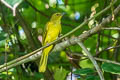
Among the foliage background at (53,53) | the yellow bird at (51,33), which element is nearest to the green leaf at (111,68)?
Result: the foliage background at (53,53)

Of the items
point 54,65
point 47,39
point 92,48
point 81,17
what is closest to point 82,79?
point 47,39

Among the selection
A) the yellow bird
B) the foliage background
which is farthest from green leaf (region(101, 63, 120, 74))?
the yellow bird

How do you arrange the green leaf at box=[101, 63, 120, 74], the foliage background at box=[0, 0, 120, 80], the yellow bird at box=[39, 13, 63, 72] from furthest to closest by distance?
the yellow bird at box=[39, 13, 63, 72]
the foliage background at box=[0, 0, 120, 80]
the green leaf at box=[101, 63, 120, 74]

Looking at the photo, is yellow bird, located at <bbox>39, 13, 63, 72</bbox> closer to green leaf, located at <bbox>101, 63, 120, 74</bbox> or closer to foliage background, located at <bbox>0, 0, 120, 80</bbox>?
foliage background, located at <bbox>0, 0, 120, 80</bbox>

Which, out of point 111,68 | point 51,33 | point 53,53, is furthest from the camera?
point 53,53

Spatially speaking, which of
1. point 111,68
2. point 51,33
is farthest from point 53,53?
point 111,68

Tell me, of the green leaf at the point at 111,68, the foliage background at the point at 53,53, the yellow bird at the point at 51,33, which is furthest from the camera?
the yellow bird at the point at 51,33

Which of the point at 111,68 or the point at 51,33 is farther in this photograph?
A: the point at 51,33

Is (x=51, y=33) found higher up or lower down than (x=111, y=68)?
higher up

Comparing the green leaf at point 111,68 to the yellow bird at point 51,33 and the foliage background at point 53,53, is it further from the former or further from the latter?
the yellow bird at point 51,33

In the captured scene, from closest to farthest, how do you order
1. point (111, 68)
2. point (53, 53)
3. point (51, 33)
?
point (111, 68), point (51, 33), point (53, 53)

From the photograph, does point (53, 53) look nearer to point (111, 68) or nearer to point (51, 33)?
point (51, 33)

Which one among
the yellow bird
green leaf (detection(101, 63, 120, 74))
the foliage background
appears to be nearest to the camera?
green leaf (detection(101, 63, 120, 74))

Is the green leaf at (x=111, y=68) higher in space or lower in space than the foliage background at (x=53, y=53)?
lower
